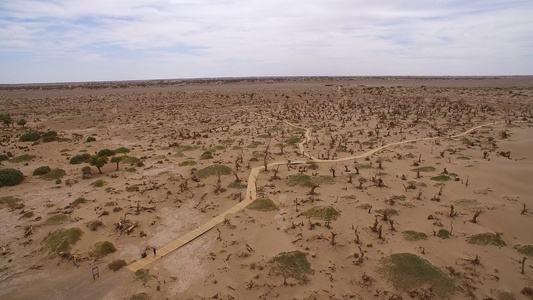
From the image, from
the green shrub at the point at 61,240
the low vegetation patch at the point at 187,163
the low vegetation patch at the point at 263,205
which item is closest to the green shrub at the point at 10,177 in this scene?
the green shrub at the point at 61,240

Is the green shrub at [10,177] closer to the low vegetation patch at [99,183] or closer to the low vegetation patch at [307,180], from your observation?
the low vegetation patch at [99,183]

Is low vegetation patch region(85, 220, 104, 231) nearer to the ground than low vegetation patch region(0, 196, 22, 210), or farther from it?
nearer to the ground

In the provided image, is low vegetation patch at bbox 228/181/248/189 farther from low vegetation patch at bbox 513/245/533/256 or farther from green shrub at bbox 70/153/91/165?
low vegetation patch at bbox 513/245/533/256

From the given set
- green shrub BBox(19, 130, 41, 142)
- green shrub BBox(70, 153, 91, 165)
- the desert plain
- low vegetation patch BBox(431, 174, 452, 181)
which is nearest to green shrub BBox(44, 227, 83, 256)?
the desert plain

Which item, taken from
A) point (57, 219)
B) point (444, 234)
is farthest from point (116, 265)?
point (444, 234)

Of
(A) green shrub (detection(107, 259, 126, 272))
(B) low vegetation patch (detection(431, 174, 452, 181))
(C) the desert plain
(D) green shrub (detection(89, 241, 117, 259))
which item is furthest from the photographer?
(B) low vegetation patch (detection(431, 174, 452, 181))

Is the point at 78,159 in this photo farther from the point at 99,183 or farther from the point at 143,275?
the point at 143,275

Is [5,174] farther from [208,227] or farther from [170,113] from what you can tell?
[170,113]
